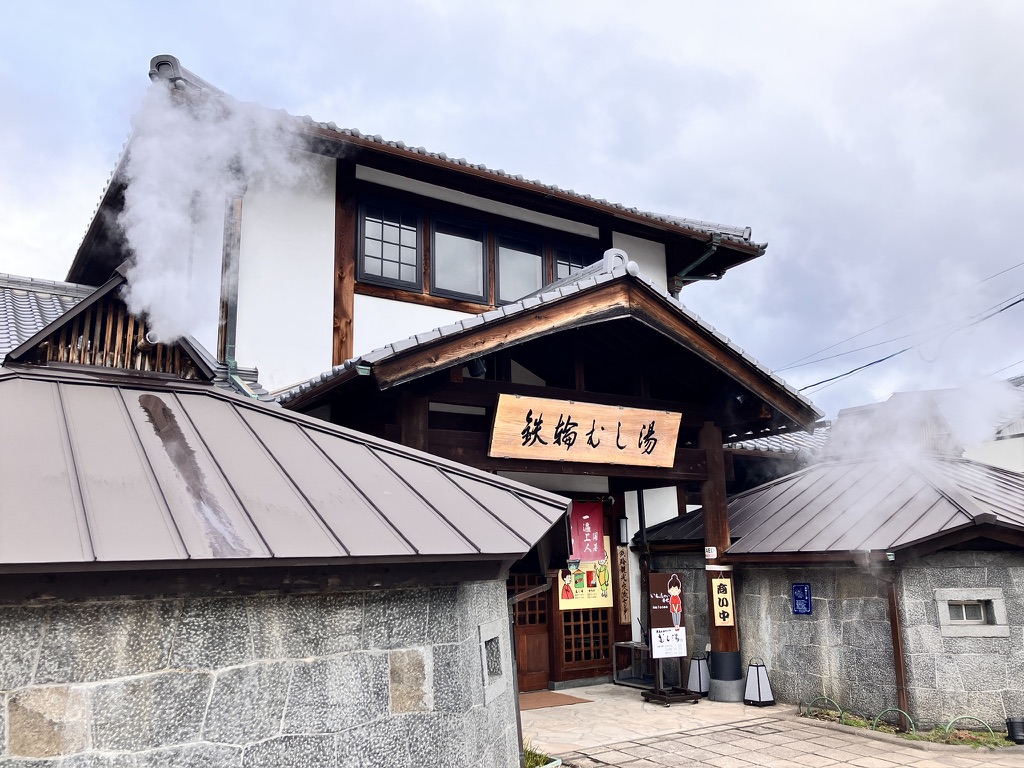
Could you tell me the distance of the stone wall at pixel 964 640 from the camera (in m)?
8.78

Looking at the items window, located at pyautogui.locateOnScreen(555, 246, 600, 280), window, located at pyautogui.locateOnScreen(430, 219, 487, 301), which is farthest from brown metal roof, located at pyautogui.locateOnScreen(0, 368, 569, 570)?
window, located at pyautogui.locateOnScreen(555, 246, 600, 280)

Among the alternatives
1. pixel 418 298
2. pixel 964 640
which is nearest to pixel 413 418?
pixel 418 298

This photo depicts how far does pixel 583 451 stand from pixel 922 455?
561cm

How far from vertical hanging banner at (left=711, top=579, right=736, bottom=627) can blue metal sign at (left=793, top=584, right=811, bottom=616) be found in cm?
92

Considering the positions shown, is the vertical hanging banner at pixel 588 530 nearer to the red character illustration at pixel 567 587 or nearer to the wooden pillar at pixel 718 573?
the red character illustration at pixel 567 587

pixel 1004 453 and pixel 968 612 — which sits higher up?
pixel 1004 453

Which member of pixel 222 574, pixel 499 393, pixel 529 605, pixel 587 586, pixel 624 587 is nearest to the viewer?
pixel 222 574

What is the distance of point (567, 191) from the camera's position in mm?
11617

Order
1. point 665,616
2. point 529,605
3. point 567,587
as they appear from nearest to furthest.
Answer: point 665,616 → point 529,605 → point 567,587

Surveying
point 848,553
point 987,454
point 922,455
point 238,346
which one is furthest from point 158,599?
point 987,454

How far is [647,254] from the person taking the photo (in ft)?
44.0

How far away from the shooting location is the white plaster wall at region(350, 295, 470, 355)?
10344mm

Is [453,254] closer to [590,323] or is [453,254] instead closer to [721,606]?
[590,323]

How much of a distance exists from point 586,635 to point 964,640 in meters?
5.48
